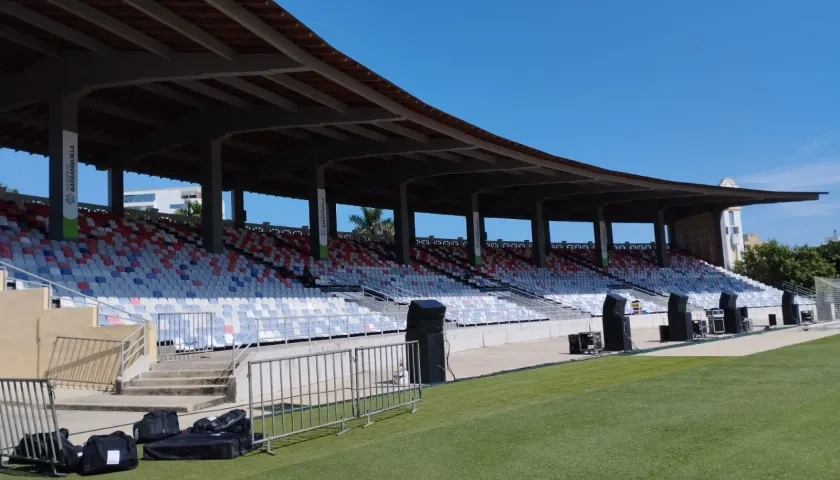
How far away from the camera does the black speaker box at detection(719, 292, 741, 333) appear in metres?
25.1

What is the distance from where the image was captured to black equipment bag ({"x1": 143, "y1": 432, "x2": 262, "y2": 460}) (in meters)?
7.27

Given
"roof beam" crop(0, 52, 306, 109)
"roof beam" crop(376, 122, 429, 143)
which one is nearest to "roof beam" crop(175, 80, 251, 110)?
"roof beam" crop(0, 52, 306, 109)

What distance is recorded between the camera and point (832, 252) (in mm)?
63062

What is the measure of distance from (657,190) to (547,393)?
33557mm

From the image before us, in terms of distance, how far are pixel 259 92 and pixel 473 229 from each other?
1996 centimetres

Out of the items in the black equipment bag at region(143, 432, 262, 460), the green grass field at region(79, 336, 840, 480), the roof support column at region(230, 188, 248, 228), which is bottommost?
the green grass field at region(79, 336, 840, 480)

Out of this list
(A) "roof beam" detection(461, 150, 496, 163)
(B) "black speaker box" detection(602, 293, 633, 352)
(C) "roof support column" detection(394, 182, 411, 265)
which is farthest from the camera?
(C) "roof support column" detection(394, 182, 411, 265)

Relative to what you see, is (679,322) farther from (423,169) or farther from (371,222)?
(371,222)

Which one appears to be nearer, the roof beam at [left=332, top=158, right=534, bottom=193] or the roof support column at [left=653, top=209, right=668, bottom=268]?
the roof beam at [left=332, top=158, right=534, bottom=193]

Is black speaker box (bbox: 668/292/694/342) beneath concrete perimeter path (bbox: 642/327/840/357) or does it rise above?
above

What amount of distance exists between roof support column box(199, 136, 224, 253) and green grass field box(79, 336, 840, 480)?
49.0 feet

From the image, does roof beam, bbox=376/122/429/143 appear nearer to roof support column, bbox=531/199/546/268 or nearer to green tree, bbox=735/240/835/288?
roof support column, bbox=531/199/546/268

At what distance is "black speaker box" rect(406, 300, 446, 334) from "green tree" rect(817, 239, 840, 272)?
2394 inches

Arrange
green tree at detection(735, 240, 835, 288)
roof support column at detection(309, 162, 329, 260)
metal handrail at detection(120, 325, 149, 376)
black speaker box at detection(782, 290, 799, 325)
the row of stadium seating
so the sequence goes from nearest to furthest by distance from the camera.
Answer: metal handrail at detection(120, 325, 149, 376) → the row of stadium seating → black speaker box at detection(782, 290, 799, 325) → roof support column at detection(309, 162, 329, 260) → green tree at detection(735, 240, 835, 288)
